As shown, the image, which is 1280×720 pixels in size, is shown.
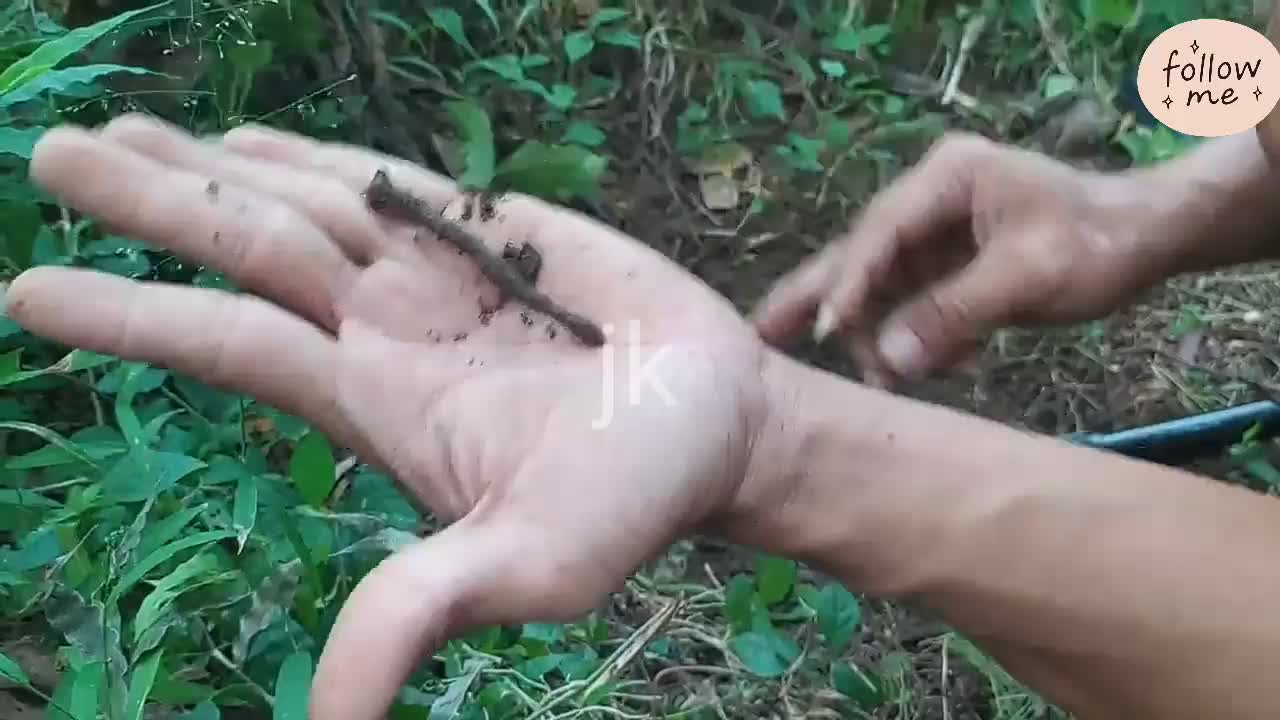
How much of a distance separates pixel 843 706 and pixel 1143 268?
59cm

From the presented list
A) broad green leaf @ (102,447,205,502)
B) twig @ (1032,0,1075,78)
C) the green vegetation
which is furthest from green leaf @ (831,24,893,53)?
broad green leaf @ (102,447,205,502)

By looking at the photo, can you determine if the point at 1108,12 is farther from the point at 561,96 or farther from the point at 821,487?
the point at 821,487

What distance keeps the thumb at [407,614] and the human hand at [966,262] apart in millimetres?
496

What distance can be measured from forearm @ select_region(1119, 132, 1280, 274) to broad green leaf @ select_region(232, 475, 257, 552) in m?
0.85

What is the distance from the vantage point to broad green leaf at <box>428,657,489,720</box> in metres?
0.99

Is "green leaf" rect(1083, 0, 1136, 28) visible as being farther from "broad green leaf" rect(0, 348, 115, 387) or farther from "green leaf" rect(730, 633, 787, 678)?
"broad green leaf" rect(0, 348, 115, 387)

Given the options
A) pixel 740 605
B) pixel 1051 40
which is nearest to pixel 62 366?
pixel 740 605

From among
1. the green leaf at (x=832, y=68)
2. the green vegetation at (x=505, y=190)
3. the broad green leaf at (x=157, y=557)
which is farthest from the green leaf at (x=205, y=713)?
the green leaf at (x=832, y=68)

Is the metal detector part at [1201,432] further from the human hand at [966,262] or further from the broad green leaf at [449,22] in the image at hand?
the broad green leaf at [449,22]

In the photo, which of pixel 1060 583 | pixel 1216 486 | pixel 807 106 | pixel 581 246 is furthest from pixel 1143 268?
pixel 807 106

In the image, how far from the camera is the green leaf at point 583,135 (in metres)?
1.66

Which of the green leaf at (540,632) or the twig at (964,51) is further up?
the twig at (964,51)

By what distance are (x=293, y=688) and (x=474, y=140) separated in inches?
32.6

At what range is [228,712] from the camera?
103 centimetres
